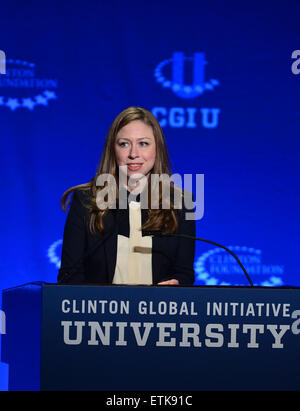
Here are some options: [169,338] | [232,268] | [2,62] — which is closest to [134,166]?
[169,338]

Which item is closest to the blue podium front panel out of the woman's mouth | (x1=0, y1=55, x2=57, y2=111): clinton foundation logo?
the woman's mouth

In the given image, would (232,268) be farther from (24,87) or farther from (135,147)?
(24,87)

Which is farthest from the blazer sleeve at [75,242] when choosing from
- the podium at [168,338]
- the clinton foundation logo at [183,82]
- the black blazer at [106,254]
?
the clinton foundation logo at [183,82]

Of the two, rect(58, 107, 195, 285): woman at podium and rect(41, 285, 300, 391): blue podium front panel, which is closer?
rect(41, 285, 300, 391): blue podium front panel

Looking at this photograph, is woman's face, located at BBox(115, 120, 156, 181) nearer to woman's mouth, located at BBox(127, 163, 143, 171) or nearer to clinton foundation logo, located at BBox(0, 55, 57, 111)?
woman's mouth, located at BBox(127, 163, 143, 171)

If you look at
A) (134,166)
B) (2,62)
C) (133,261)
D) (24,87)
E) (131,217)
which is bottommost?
(133,261)

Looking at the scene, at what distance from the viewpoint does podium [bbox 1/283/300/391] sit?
1.11 m

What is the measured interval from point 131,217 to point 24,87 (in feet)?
5.47

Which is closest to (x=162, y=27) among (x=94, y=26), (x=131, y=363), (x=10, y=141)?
(x=94, y=26)

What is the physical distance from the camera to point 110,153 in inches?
78.2

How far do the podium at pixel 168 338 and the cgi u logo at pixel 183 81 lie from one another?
222cm

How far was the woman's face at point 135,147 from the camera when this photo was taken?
195 centimetres

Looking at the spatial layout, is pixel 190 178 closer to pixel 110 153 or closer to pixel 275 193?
pixel 275 193

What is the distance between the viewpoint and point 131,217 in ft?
6.14
